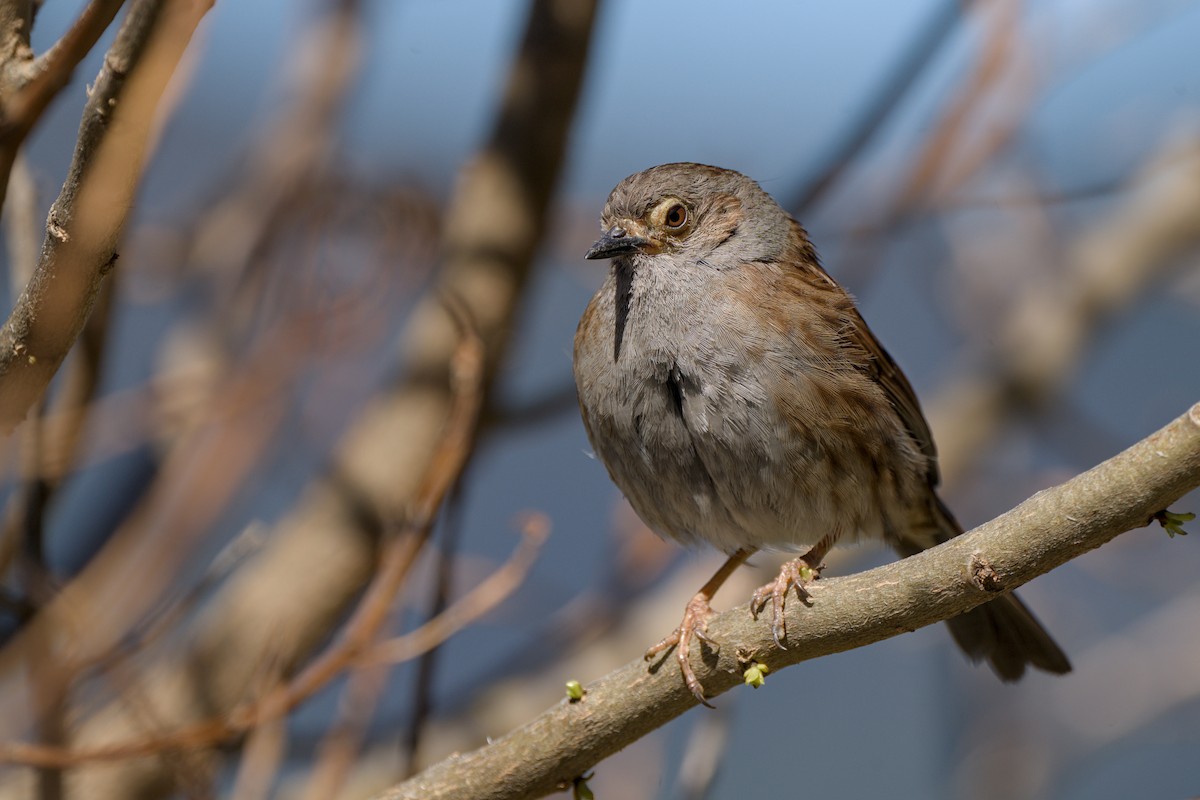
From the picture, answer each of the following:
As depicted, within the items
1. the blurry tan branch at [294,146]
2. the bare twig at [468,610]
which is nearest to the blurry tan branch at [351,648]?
the bare twig at [468,610]

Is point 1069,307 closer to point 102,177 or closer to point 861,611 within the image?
point 861,611

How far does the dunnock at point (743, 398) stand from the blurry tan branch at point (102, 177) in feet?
6.10

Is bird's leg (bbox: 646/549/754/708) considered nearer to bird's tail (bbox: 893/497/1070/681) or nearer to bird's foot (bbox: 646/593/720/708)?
bird's foot (bbox: 646/593/720/708)

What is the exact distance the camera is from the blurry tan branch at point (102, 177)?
6.62ft

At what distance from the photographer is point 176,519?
411cm

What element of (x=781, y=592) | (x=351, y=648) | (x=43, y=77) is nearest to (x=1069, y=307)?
(x=781, y=592)

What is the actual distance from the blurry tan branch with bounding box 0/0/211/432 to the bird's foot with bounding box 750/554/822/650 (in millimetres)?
1565

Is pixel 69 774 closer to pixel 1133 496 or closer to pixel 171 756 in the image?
pixel 171 756

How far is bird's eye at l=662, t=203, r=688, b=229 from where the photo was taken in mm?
4078

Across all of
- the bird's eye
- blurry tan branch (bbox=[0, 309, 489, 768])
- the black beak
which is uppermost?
the bird's eye

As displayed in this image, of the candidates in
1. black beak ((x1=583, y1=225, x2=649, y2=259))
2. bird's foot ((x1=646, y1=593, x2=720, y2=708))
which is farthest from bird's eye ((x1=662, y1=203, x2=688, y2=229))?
bird's foot ((x1=646, y1=593, x2=720, y2=708))

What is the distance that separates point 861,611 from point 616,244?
1.69 metres

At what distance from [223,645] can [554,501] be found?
299 centimetres

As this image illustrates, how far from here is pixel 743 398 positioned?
3.58 metres
